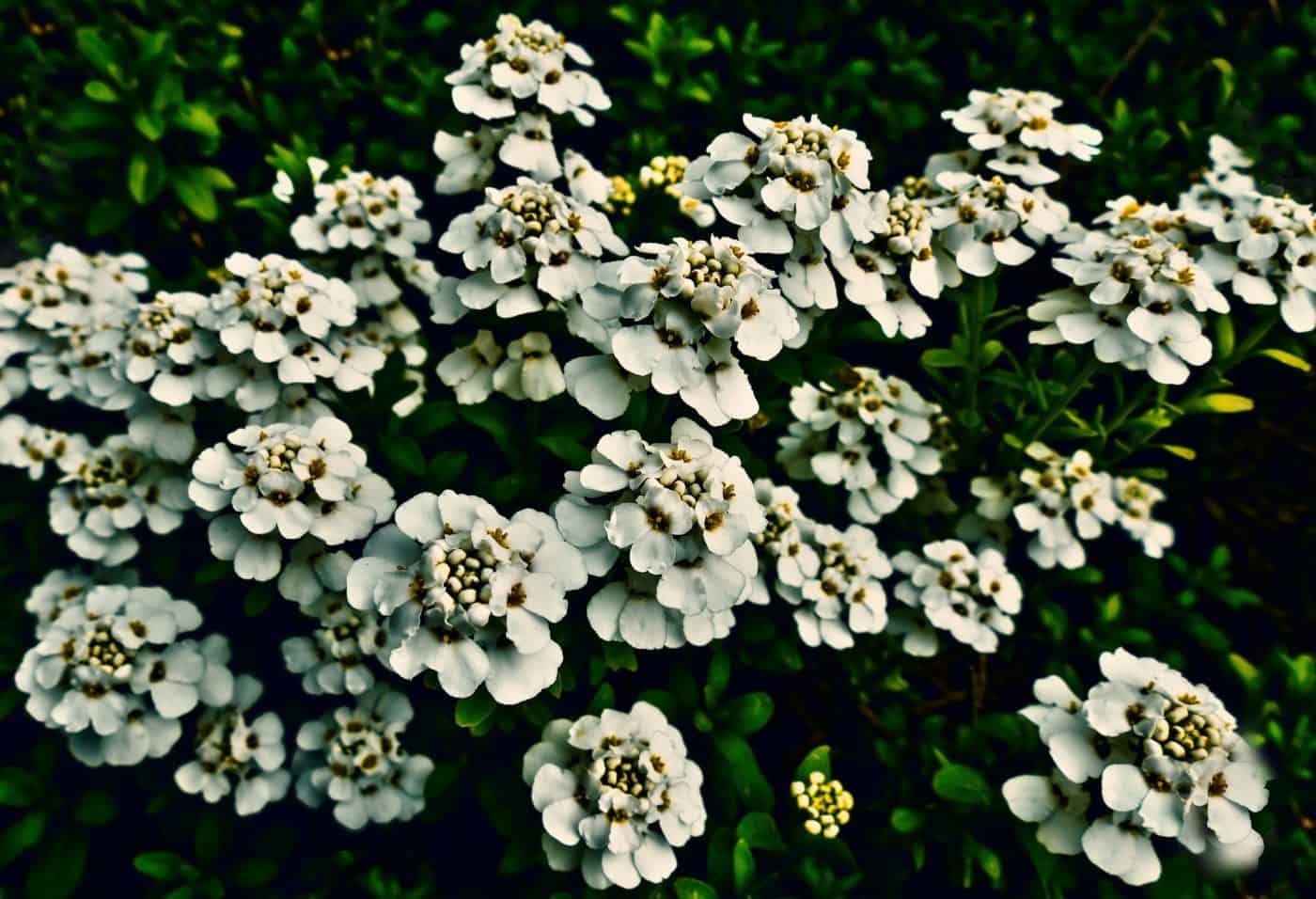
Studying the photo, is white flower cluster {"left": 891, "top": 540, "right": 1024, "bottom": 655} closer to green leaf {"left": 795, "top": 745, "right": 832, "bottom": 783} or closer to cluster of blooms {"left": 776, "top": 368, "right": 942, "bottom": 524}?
cluster of blooms {"left": 776, "top": 368, "right": 942, "bottom": 524}

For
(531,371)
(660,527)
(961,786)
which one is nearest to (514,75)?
(531,371)

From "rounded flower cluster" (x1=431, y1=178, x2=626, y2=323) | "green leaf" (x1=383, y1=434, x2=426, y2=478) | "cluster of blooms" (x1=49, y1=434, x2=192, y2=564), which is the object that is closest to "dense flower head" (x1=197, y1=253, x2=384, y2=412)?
"green leaf" (x1=383, y1=434, x2=426, y2=478)

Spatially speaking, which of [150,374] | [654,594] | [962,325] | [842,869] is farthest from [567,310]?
[842,869]

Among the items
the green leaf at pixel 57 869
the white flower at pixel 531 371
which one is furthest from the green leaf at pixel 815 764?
the green leaf at pixel 57 869

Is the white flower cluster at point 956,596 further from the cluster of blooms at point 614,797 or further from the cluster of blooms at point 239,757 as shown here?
the cluster of blooms at point 239,757

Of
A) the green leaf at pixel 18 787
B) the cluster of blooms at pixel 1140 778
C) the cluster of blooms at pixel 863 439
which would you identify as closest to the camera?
the cluster of blooms at pixel 1140 778

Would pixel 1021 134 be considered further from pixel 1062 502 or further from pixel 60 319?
pixel 60 319

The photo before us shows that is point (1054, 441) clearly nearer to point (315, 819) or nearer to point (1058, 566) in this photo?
point (1058, 566)
